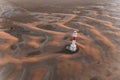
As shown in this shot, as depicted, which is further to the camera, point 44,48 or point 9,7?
point 9,7

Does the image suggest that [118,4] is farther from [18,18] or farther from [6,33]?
[6,33]

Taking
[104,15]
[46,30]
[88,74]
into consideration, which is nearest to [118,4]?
[104,15]

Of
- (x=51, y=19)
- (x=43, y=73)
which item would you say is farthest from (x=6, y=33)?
(x=43, y=73)

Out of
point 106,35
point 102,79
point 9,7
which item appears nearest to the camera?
point 102,79

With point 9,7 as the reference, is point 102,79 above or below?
below

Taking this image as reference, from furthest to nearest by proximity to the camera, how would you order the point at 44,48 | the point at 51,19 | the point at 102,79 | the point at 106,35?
the point at 51,19, the point at 106,35, the point at 44,48, the point at 102,79

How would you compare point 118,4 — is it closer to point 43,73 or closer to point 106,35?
point 106,35
